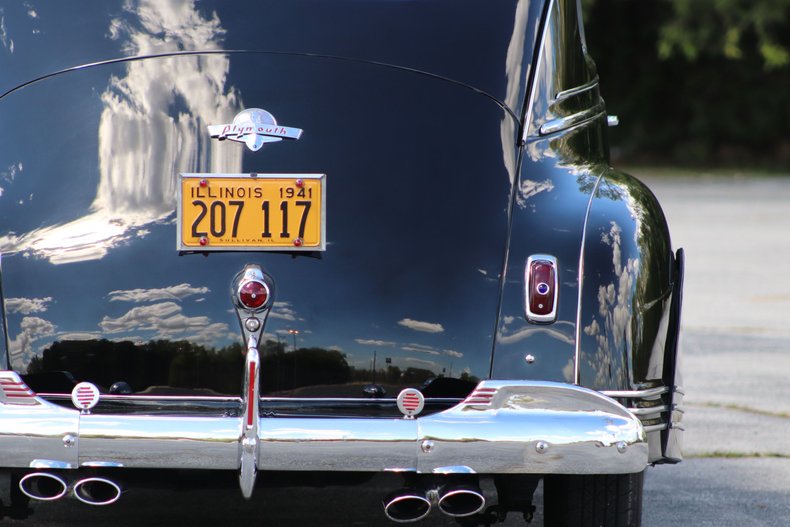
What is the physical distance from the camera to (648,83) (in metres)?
32.0

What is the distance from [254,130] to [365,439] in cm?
85

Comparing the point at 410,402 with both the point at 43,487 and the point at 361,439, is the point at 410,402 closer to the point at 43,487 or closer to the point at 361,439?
the point at 361,439

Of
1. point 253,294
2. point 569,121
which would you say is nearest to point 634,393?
point 569,121

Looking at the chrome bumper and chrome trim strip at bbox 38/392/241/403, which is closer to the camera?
the chrome bumper

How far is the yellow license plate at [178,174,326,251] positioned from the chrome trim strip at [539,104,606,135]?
65 centimetres

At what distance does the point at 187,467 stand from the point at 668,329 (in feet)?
4.25

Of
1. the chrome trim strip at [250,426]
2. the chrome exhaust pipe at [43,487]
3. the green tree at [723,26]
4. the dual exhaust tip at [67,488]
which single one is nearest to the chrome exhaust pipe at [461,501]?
the chrome trim strip at [250,426]

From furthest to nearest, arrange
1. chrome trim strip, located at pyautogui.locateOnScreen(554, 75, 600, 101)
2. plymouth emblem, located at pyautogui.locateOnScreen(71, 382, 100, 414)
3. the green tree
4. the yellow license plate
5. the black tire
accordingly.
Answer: the green tree, chrome trim strip, located at pyautogui.locateOnScreen(554, 75, 600, 101), the black tire, the yellow license plate, plymouth emblem, located at pyautogui.locateOnScreen(71, 382, 100, 414)

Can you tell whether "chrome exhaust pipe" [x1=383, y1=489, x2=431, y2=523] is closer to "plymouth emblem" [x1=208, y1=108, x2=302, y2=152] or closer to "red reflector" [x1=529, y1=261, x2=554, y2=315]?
"red reflector" [x1=529, y1=261, x2=554, y2=315]

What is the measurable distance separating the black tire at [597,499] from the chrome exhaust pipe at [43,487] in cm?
124

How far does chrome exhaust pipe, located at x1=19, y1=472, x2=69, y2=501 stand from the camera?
129 inches

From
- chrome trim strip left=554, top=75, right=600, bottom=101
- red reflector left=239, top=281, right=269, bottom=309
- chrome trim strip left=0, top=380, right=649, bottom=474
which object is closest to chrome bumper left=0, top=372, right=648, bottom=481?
chrome trim strip left=0, top=380, right=649, bottom=474

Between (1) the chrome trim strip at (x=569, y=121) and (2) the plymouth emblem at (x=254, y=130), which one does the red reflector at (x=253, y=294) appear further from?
(1) the chrome trim strip at (x=569, y=121)

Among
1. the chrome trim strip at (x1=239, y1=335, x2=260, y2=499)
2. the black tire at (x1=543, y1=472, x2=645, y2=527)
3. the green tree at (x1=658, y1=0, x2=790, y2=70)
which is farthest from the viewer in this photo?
the green tree at (x1=658, y1=0, x2=790, y2=70)
